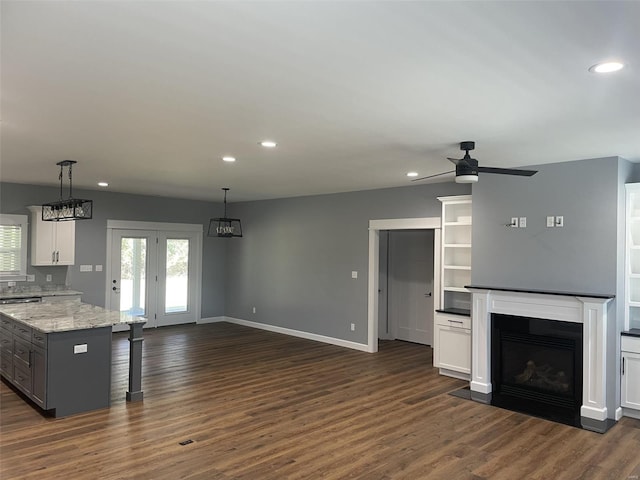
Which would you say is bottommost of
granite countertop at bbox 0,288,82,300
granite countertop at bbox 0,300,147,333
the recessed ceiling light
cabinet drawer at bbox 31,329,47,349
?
cabinet drawer at bbox 31,329,47,349

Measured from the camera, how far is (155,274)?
9680mm

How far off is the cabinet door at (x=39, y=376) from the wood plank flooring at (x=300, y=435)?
6.8 inches

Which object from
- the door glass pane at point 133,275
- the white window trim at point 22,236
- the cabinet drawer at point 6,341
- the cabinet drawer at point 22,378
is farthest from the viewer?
the door glass pane at point 133,275

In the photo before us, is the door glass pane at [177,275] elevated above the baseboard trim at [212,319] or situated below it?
above

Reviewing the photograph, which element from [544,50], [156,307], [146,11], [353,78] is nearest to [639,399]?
[544,50]

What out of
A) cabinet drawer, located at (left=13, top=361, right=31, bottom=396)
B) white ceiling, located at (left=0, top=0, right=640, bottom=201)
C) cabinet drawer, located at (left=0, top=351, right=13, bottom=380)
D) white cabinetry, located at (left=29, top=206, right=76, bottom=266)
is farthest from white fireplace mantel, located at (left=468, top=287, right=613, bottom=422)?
white cabinetry, located at (left=29, top=206, right=76, bottom=266)

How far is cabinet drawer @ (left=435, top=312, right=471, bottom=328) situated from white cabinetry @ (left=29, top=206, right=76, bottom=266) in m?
6.11

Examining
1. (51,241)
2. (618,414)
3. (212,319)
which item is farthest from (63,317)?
(618,414)

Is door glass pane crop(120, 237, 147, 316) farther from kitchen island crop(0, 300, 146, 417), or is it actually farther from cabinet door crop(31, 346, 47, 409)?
cabinet door crop(31, 346, 47, 409)

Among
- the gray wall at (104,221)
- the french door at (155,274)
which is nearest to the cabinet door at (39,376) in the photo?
the gray wall at (104,221)

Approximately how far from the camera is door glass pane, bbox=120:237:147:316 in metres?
9.23

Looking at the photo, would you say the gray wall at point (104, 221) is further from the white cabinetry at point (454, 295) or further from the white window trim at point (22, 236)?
the white cabinetry at point (454, 295)

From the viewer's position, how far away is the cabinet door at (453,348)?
614 centimetres

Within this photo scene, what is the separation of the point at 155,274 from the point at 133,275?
45cm
